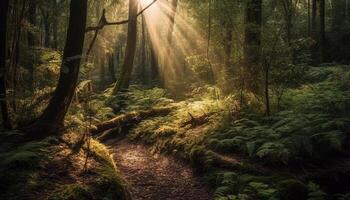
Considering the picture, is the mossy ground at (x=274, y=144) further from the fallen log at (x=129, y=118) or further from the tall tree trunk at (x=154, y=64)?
the tall tree trunk at (x=154, y=64)

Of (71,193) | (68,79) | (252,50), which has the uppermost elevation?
(252,50)

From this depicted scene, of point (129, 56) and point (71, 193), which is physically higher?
point (129, 56)

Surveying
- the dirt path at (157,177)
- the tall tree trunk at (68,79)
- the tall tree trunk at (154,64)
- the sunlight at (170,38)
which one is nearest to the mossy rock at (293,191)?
the dirt path at (157,177)

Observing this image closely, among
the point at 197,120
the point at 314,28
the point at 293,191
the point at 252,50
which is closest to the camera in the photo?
the point at 293,191

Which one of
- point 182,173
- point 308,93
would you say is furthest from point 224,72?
point 182,173

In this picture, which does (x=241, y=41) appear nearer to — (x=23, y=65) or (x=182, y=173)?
(x=182, y=173)

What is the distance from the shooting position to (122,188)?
21.8 feet

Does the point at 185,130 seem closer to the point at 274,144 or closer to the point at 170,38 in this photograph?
the point at 274,144

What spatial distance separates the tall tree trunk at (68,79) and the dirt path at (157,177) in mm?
2058

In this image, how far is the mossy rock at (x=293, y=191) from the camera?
611cm

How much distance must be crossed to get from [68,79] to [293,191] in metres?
5.40

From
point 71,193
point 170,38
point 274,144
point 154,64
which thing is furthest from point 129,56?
point 71,193

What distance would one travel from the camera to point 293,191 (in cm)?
617

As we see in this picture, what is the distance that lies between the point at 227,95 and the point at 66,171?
582 cm
